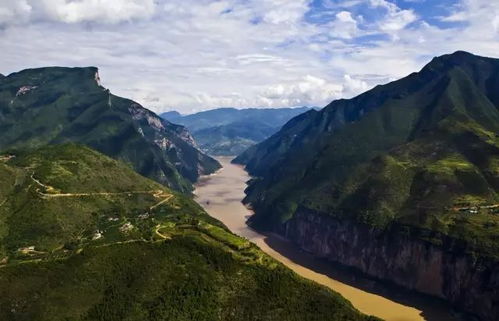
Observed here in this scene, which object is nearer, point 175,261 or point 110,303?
point 110,303

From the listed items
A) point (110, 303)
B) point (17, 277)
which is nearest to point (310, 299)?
point (110, 303)

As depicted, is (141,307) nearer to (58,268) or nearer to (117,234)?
(58,268)

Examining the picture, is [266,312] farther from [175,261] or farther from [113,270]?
[113,270]

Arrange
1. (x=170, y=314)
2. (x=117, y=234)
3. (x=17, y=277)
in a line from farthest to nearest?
(x=117, y=234), (x=17, y=277), (x=170, y=314)

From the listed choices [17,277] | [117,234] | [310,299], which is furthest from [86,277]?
[310,299]

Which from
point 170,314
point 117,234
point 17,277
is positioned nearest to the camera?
point 170,314

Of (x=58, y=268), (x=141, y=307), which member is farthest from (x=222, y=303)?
(x=58, y=268)

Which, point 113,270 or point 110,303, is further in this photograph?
point 113,270
